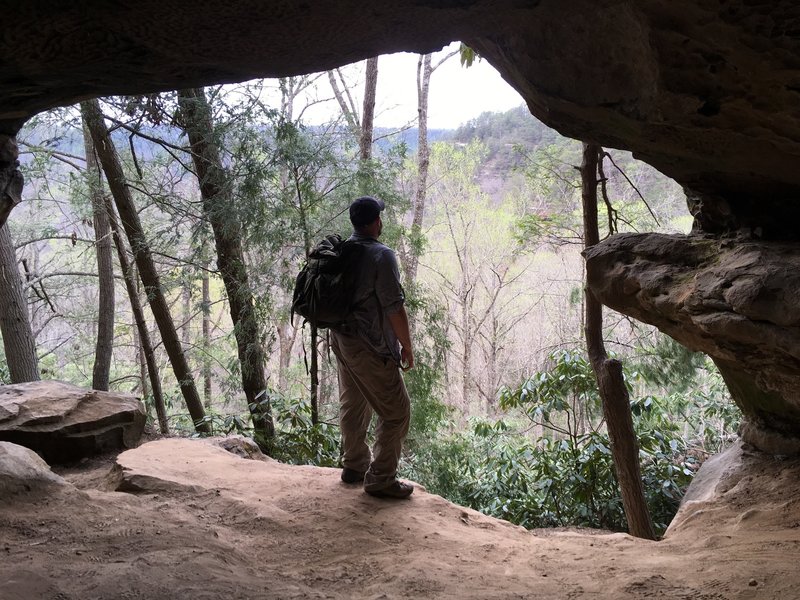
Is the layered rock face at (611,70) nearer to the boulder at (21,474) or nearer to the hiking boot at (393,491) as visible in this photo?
the boulder at (21,474)

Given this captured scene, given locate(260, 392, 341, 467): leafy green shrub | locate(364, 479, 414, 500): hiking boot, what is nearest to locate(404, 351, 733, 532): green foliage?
locate(260, 392, 341, 467): leafy green shrub

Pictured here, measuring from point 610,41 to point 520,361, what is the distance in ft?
61.0

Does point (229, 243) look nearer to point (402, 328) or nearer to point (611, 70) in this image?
point (402, 328)

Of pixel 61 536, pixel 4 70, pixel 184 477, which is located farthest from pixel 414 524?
pixel 4 70

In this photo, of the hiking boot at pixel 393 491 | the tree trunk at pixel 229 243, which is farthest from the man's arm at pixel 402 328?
the tree trunk at pixel 229 243

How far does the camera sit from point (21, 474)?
3766mm

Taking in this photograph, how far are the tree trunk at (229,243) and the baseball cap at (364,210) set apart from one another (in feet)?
11.1

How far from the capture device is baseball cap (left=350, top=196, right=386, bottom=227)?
4277 mm

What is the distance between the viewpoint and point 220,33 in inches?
101

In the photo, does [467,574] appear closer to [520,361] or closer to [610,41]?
[610,41]

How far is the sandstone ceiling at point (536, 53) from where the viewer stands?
7.97 feet

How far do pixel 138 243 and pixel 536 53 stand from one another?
5872 millimetres

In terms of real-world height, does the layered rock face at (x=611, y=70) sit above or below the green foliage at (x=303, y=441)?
above

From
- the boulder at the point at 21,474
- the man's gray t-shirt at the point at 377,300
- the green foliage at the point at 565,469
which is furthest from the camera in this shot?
the green foliage at the point at 565,469
